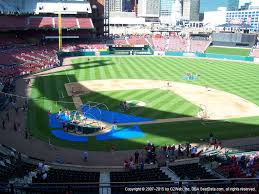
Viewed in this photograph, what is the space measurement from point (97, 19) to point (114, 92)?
7057 centimetres

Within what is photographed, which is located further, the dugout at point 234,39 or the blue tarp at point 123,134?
the dugout at point 234,39

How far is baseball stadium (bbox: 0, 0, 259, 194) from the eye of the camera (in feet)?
69.7

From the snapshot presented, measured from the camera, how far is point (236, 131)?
35.2 meters

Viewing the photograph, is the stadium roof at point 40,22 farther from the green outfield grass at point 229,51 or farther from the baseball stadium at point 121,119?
the green outfield grass at point 229,51

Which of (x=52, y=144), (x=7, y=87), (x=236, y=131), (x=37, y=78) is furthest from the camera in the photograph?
(x=37, y=78)

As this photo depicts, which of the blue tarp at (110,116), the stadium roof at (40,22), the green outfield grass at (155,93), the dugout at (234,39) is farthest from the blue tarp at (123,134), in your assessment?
the dugout at (234,39)

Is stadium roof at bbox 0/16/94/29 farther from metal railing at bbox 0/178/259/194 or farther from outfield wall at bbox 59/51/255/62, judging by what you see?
metal railing at bbox 0/178/259/194

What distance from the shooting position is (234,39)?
105 meters

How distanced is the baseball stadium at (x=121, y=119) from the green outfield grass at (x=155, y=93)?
0.15 m

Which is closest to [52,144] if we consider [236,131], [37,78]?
[236,131]

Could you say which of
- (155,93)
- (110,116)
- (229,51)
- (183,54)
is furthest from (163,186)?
(229,51)

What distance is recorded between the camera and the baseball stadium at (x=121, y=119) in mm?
21234

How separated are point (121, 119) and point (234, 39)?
3063 inches

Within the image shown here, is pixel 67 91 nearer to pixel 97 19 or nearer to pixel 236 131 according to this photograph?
pixel 236 131
